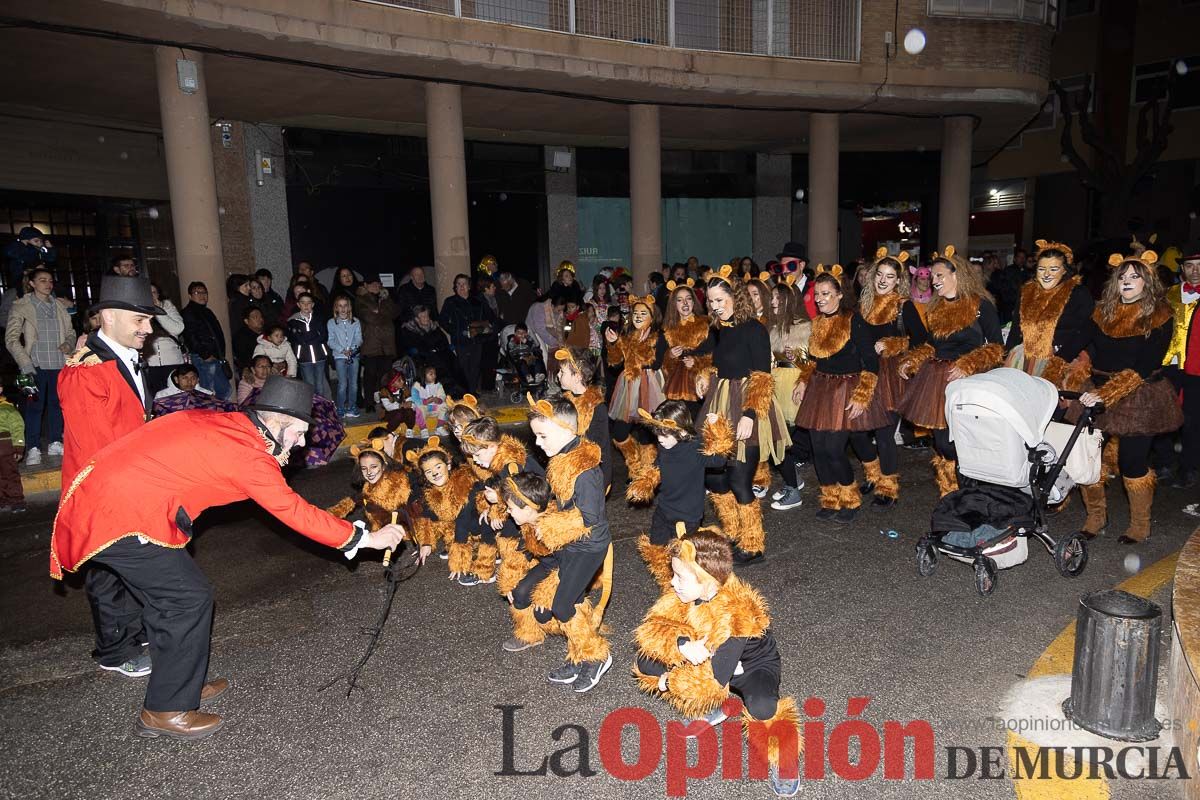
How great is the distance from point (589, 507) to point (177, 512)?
6.97 feet

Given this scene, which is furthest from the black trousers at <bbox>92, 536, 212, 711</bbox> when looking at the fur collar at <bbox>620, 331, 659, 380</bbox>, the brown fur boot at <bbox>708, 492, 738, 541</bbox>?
the fur collar at <bbox>620, 331, 659, 380</bbox>

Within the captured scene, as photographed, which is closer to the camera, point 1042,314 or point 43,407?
point 1042,314

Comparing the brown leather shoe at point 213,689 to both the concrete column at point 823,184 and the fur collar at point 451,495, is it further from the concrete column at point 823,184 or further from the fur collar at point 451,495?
the concrete column at point 823,184

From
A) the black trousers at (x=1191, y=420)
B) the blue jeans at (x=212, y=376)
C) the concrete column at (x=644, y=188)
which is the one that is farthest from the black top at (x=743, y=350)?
the concrete column at (x=644, y=188)

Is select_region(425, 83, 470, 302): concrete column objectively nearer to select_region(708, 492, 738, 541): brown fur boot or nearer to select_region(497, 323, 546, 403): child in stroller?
select_region(497, 323, 546, 403): child in stroller

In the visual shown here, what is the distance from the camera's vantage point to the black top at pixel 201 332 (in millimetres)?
10703

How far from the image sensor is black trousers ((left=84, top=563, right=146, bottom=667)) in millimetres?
4801

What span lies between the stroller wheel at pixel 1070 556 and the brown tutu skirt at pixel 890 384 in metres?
1.78

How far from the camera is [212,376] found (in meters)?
10.7

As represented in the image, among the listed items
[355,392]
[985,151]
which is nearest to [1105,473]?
[355,392]

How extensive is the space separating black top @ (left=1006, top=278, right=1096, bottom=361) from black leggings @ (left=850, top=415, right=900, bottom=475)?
4.75 ft

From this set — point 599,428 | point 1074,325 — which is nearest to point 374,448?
point 599,428

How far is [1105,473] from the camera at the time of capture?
636cm

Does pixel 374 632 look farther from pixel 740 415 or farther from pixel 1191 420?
pixel 1191 420
